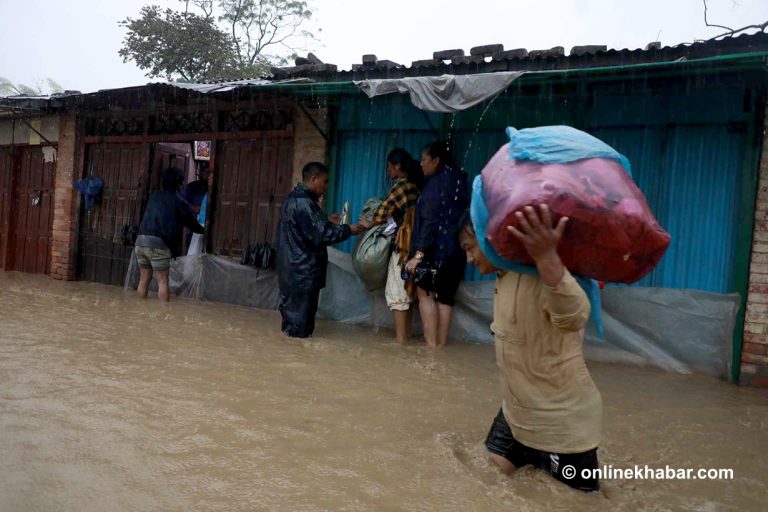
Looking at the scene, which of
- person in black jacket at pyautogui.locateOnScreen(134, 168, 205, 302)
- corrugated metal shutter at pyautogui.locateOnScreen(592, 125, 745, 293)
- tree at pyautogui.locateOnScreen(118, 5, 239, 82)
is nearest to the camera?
corrugated metal shutter at pyautogui.locateOnScreen(592, 125, 745, 293)

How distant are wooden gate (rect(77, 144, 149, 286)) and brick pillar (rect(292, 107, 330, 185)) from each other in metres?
2.99

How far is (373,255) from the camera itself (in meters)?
5.94

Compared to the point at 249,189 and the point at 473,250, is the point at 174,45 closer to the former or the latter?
the point at 249,189

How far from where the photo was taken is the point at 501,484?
252 centimetres

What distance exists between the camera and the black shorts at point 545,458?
2.30 metres

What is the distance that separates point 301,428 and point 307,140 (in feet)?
15.6

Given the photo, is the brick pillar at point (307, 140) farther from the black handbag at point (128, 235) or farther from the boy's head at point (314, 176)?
the black handbag at point (128, 235)

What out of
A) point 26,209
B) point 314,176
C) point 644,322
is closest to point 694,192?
point 644,322

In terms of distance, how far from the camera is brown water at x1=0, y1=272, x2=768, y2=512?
2430 mm

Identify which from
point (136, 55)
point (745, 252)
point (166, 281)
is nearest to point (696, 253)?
point (745, 252)

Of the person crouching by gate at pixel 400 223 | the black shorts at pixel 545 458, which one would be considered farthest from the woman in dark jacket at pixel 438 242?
the black shorts at pixel 545 458

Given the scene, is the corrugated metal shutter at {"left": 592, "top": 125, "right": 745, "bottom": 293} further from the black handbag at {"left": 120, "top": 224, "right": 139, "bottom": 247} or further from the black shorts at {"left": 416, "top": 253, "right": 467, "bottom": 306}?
the black handbag at {"left": 120, "top": 224, "right": 139, "bottom": 247}

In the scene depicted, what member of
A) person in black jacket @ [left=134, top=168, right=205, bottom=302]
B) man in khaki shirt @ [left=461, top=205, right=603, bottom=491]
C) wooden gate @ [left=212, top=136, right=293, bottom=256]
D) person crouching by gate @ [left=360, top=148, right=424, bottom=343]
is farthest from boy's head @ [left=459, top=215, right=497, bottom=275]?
person in black jacket @ [left=134, top=168, right=205, bottom=302]

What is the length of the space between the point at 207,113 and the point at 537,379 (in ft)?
23.8
